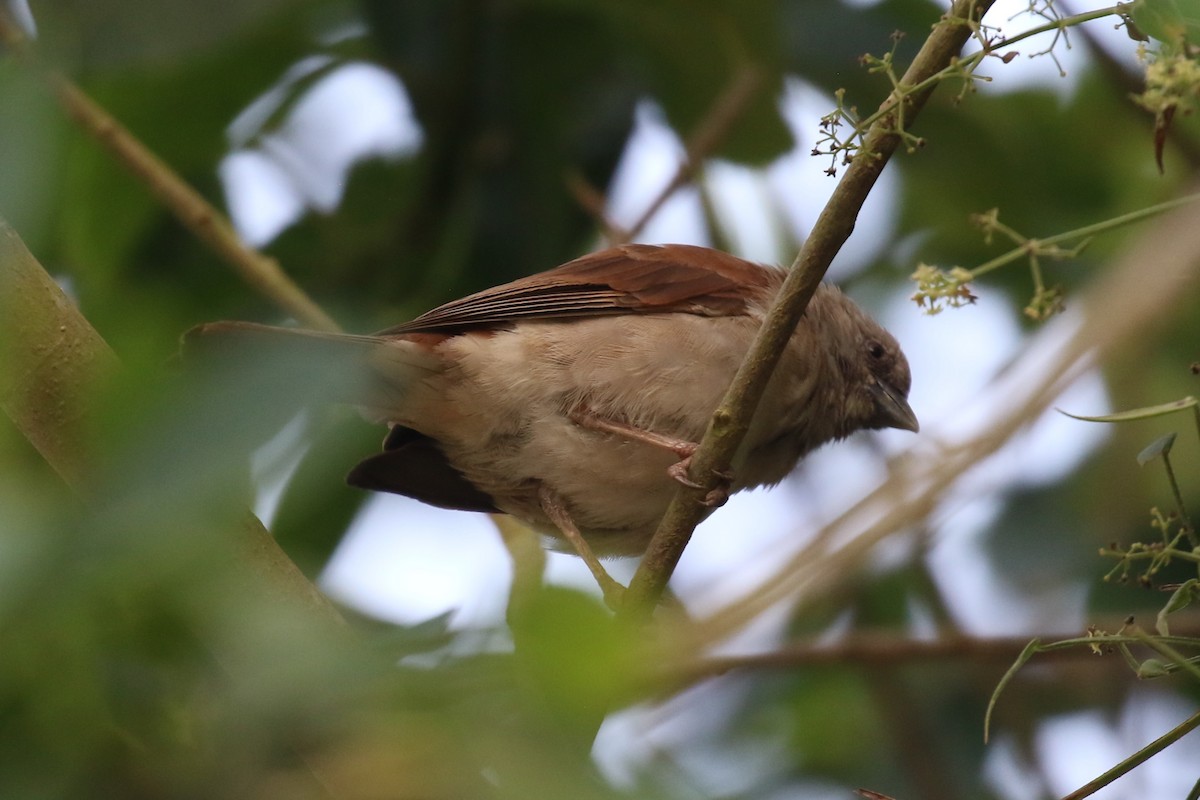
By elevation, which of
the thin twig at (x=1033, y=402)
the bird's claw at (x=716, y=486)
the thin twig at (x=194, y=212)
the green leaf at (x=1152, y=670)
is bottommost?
the green leaf at (x=1152, y=670)

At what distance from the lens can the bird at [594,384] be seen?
14.9 ft

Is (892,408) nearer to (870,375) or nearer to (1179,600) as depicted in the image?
(870,375)

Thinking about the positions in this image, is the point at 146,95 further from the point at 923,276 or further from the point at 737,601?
the point at 737,601

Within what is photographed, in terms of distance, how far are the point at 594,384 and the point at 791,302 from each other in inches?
70.4

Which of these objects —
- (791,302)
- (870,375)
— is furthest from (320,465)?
(870,375)

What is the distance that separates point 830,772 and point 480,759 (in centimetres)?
339

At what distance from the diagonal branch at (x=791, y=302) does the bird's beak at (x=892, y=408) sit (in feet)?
5.44

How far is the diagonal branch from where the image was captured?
2.39 m

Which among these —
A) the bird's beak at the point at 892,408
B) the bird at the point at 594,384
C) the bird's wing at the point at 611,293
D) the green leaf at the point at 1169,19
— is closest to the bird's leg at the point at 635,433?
the bird at the point at 594,384

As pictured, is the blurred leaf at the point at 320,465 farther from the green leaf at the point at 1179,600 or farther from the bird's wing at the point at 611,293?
the bird's wing at the point at 611,293

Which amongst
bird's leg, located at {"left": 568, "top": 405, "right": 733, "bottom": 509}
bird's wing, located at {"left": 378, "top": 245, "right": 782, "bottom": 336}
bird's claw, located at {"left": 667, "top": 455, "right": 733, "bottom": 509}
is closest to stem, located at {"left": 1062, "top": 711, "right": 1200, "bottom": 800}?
bird's claw, located at {"left": 667, "top": 455, "right": 733, "bottom": 509}

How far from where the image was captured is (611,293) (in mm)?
4688

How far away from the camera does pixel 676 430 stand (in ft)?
14.9

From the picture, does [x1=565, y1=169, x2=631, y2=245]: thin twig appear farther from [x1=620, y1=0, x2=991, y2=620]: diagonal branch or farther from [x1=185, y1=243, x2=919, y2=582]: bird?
[x1=620, y1=0, x2=991, y2=620]: diagonal branch
